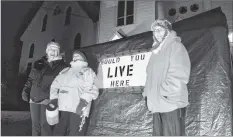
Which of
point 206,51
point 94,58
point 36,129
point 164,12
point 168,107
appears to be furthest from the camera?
point 164,12

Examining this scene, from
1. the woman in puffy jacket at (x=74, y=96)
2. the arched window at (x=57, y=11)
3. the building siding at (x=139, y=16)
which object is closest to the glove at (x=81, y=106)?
the woman in puffy jacket at (x=74, y=96)

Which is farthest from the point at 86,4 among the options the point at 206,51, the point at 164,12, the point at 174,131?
the point at 174,131

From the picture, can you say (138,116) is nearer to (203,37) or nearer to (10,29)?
(203,37)

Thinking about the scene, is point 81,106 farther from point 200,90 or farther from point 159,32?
point 200,90

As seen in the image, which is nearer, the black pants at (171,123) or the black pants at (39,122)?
the black pants at (171,123)

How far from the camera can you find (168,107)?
5.62ft

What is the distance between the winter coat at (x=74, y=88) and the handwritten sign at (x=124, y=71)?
0.23m

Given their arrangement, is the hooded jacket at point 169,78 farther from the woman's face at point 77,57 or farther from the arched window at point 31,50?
the arched window at point 31,50

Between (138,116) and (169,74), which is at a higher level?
(169,74)

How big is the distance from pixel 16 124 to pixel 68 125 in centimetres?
152

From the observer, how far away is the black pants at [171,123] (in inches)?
67.8

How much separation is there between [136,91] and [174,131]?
2.57 feet

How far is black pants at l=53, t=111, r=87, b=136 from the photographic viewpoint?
235cm

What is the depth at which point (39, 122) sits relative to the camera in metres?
2.66
